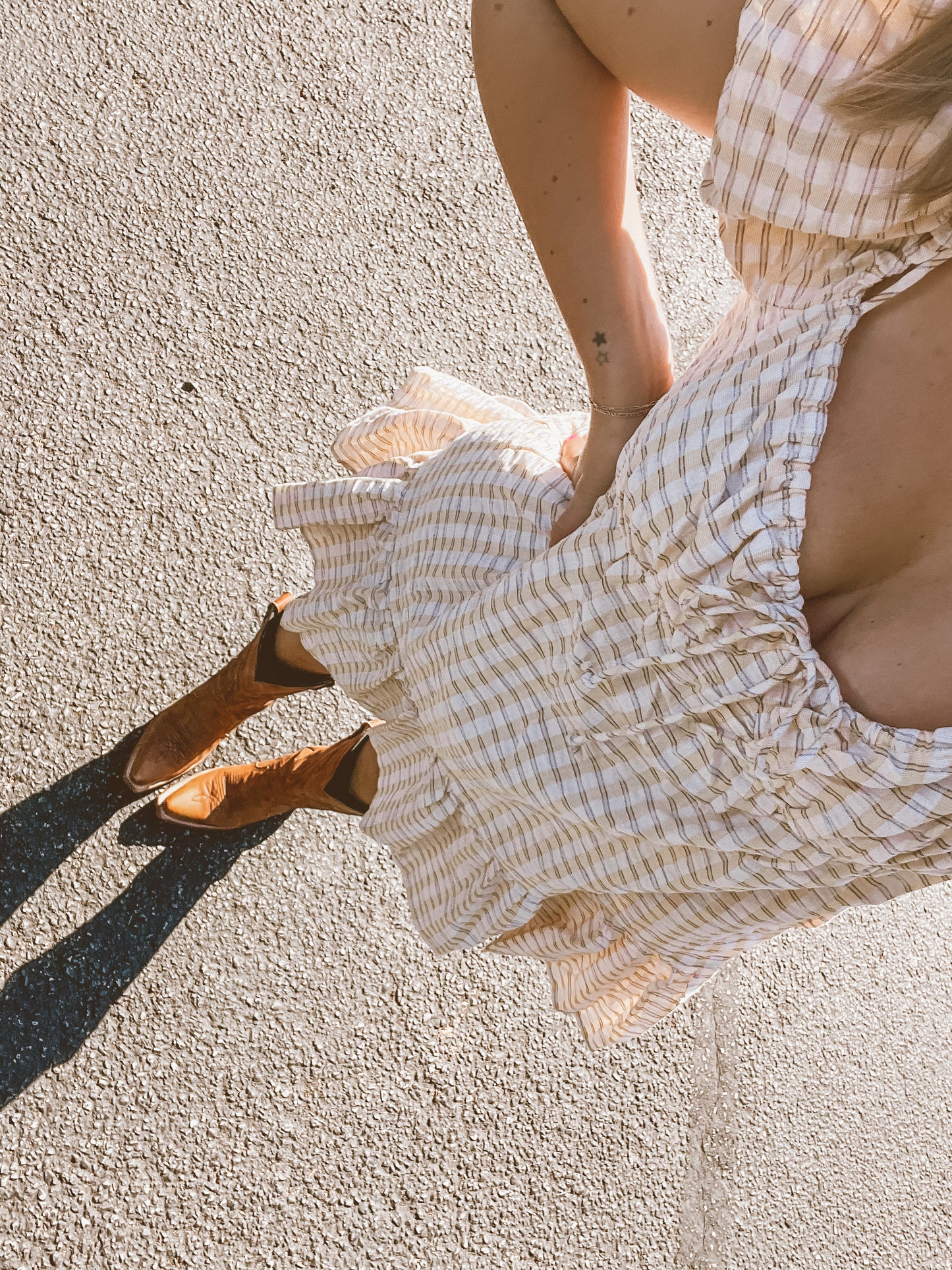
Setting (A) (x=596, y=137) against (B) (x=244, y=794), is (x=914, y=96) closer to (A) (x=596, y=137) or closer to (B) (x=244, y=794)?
(A) (x=596, y=137)

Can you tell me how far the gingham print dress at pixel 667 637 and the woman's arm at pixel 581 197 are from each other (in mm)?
87

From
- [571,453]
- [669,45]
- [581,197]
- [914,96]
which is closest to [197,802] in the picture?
[571,453]

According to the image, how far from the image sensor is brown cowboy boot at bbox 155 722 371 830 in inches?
72.1

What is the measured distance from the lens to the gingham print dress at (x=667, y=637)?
0.89m

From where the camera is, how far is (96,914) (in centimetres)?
187

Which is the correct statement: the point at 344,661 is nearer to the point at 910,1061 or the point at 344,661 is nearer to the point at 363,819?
the point at 363,819

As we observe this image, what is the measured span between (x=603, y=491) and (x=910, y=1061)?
6.82 feet

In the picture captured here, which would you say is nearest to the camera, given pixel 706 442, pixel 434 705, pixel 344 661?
pixel 706 442

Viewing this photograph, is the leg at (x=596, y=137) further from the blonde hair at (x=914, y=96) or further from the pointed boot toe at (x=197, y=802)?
the pointed boot toe at (x=197, y=802)

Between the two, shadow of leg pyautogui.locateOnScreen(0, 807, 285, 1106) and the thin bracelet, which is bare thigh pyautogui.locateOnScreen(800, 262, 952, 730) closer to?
A: the thin bracelet

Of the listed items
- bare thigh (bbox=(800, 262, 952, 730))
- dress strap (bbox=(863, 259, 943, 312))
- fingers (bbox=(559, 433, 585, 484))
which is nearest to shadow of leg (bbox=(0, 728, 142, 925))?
fingers (bbox=(559, 433, 585, 484))

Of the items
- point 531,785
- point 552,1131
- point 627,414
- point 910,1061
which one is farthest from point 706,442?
point 910,1061

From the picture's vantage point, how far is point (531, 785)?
46.8 inches

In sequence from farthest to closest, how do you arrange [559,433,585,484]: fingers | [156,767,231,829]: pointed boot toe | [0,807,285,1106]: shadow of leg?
[156,767,231,829]: pointed boot toe → [0,807,285,1106]: shadow of leg → [559,433,585,484]: fingers
